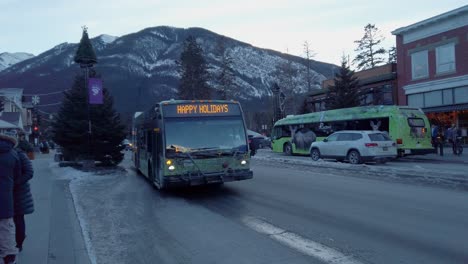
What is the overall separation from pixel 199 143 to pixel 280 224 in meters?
3.95

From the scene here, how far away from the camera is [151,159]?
41.8 feet

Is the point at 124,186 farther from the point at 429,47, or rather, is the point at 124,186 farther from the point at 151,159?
the point at 429,47

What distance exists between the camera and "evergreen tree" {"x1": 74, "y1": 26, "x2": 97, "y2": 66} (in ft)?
71.2

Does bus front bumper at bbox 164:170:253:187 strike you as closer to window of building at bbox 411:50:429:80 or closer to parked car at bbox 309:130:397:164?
parked car at bbox 309:130:397:164

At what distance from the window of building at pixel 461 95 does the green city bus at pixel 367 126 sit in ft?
34.0

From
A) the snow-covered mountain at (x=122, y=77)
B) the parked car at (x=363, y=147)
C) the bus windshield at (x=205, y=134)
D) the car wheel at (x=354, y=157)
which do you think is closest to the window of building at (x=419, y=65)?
the parked car at (x=363, y=147)

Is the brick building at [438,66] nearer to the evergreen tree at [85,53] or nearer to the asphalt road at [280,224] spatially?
the asphalt road at [280,224]

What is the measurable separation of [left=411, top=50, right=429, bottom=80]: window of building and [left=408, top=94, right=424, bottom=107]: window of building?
151 cm

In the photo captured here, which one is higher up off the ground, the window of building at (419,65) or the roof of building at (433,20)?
the roof of building at (433,20)

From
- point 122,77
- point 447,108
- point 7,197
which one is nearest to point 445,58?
point 447,108

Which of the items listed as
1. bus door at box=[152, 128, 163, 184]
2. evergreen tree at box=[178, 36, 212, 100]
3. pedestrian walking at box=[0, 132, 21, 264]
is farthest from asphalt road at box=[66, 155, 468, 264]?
evergreen tree at box=[178, 36, 212, 100]

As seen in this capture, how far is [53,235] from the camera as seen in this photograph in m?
7.12

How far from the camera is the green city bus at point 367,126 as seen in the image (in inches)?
813

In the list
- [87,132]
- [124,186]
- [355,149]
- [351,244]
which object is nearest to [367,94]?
[355,149]
